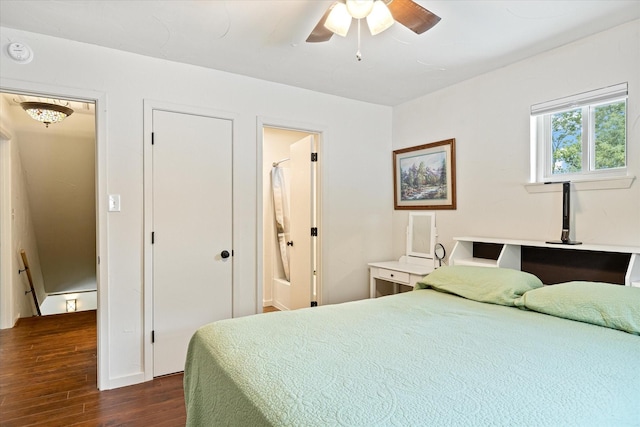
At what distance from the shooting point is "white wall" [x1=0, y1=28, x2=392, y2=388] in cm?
250

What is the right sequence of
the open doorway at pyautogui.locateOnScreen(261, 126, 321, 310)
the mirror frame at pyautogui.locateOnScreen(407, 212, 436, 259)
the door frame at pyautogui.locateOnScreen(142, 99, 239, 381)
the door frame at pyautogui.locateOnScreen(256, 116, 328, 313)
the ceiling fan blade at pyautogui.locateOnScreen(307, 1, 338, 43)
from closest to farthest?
the ceiling fan blade at pyautogui.locateOnScreen(307, 1, 338, 43) → the door frame at pyautogui.locateOnScreen(142, 99, 239, 381) → the door frame at pyautogui.locateOnScreen(256, 116, 328, 313) → the mirror frame at pyautogui.locateOnScreen(407, 212, 436, 259) → the open doorway at pyautogui.locateOnScreen(261, 126, 321, 310)

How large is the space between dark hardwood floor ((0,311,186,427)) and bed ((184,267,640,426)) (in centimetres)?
80

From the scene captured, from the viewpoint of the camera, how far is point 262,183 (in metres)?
3.16

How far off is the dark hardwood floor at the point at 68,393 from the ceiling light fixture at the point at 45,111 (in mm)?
2126

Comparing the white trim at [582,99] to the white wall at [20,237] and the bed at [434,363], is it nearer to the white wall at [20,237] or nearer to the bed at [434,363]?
the bed at [434,363]

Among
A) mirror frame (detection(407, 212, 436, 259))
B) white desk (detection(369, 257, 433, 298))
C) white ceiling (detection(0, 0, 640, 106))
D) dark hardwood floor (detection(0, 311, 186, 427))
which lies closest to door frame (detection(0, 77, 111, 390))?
dark hardwood floor (detection(0, 311, 186, 427))

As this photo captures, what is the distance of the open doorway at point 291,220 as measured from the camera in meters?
3.64

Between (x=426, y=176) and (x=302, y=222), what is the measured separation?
135cm

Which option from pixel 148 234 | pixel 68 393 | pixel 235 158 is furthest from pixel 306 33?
pixel 68 393

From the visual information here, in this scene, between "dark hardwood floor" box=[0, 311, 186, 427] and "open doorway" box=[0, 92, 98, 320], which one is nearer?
"dark hardwood floor" box=[0, 311, 186, 427]

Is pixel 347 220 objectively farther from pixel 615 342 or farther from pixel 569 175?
pixel 615 342

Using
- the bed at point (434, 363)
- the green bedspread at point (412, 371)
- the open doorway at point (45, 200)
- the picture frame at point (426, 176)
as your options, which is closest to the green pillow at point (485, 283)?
the bed at point (434, 363)

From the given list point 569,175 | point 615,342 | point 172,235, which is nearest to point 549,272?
point 569,175

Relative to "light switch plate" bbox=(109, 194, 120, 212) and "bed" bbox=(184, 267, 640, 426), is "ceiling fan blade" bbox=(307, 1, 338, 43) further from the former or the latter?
"light switch plate" bbox=(109, 194, 120, 212)
